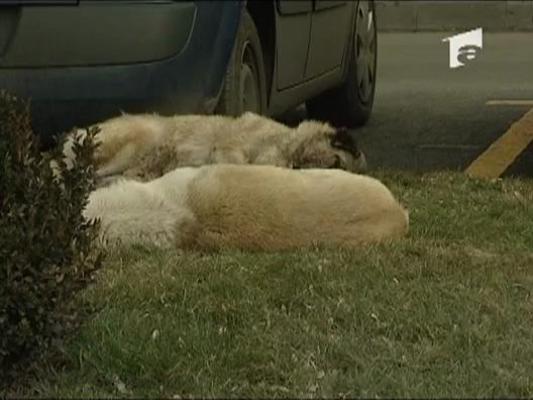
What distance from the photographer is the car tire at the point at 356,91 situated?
819cm

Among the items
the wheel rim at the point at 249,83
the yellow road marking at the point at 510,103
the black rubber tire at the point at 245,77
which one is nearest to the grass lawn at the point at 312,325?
the black rubber tire at the point at 245,77

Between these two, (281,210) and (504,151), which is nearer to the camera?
(281,210)

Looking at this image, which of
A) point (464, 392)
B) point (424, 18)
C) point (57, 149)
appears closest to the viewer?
point (464, 392)

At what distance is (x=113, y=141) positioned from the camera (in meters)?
5.18

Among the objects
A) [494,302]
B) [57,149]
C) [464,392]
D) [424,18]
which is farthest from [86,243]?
[424,18]

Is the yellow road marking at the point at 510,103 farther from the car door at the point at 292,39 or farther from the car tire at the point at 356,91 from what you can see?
the car door at the point at 292,39

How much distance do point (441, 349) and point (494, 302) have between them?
1.54 feet

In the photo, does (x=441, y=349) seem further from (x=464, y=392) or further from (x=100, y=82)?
(x=100, y=82)

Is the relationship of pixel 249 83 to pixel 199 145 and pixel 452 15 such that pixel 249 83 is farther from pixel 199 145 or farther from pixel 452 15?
pixel 452 15

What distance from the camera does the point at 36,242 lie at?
329 centimetres

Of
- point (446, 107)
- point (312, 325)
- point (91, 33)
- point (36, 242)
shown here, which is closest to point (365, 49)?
point (446, 107)

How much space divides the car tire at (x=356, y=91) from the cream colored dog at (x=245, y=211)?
3.40m

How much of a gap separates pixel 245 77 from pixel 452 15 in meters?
6.90

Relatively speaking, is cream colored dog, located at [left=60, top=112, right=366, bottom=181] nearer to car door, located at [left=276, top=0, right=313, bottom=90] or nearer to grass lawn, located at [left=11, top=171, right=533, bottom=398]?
grass lawn, located at [left=11, top=171, right=533, bottom=398]
